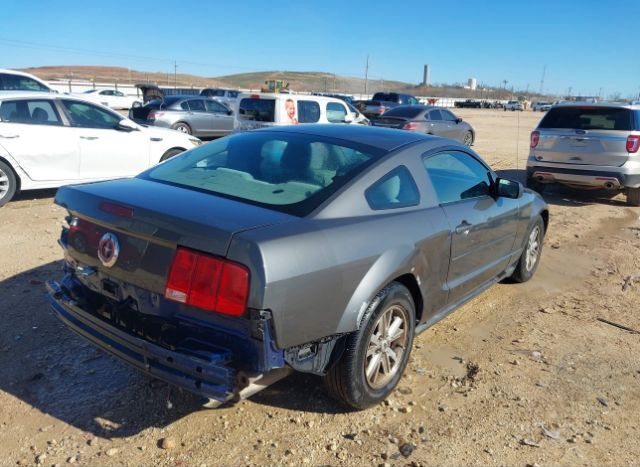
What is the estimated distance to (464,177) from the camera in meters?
4.24

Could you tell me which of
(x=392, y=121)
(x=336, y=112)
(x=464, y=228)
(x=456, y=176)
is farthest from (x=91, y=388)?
(x=392, y=121)

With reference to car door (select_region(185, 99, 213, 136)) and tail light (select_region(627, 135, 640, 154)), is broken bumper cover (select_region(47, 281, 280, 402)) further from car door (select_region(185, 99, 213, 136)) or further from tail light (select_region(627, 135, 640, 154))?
car door (select_region(185, 99, 213, 136))

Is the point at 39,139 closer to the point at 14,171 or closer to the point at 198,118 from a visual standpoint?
the point at 14,171

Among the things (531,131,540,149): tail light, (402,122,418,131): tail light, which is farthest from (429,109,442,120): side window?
(531,131,540,149): tail light

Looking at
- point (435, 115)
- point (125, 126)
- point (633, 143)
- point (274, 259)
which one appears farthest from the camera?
point (435, 115)

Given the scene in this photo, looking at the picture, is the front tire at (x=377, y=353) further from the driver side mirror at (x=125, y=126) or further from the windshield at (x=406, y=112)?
the windshield at (x=406, y=112)

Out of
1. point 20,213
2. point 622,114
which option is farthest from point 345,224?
point 622,114

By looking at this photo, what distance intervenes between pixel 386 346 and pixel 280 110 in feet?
30.0

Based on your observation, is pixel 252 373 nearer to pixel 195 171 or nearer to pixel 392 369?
pixel 392 369

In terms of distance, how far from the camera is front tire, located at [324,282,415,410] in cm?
298

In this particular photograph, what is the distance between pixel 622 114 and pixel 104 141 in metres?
8.34

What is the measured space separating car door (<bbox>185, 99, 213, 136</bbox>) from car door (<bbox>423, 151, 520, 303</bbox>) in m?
13.8

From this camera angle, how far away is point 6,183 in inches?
301

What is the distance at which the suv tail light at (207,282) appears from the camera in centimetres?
245
